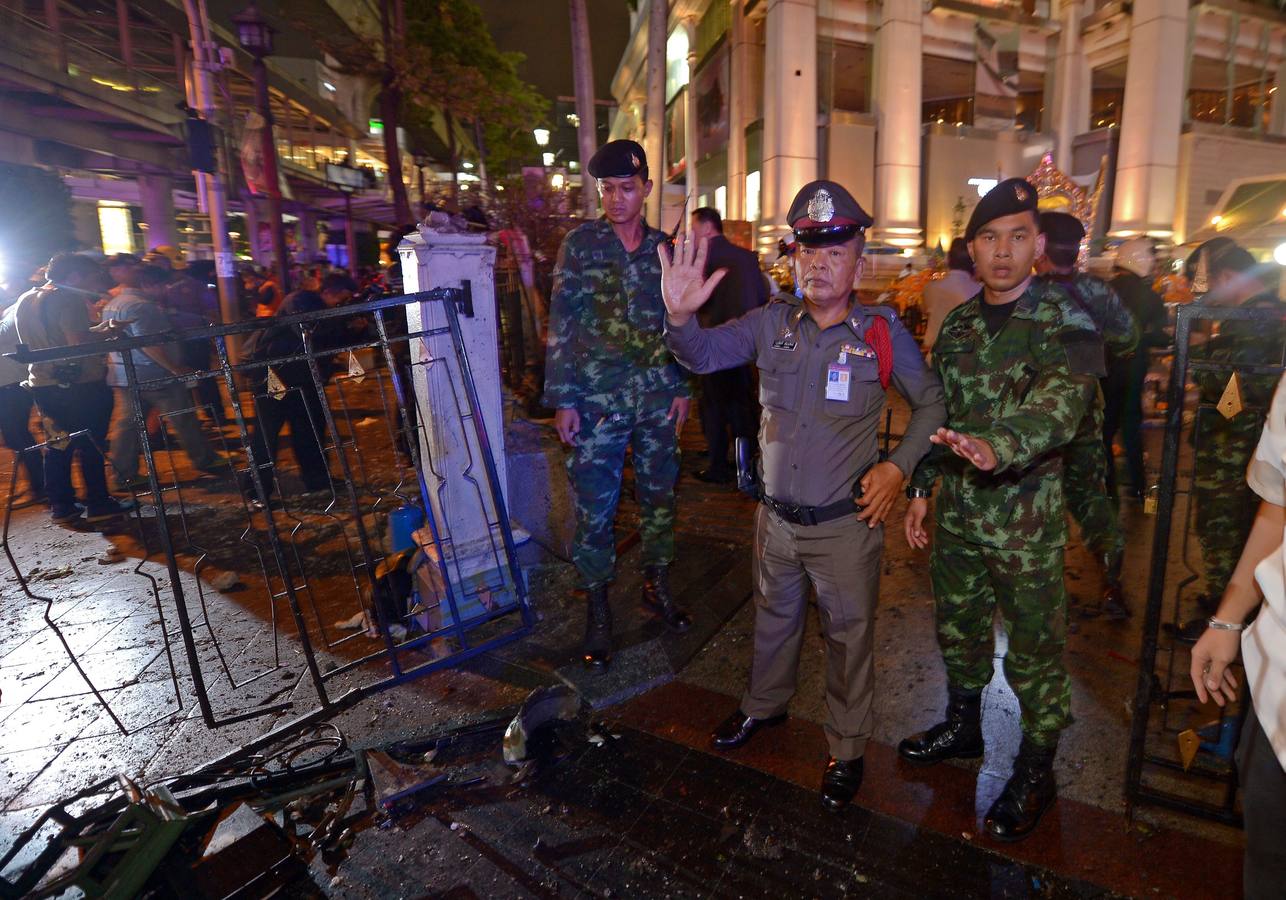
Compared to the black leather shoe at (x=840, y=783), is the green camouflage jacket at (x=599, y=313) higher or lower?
higher

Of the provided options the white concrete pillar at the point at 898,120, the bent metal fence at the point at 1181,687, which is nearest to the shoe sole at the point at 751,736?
the bent metal fence at the point at 1181,687

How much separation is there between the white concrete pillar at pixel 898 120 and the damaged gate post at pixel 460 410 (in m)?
14.9

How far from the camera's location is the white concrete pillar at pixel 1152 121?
677 inches

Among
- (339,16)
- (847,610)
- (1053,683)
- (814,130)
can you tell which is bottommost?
(1053,683)

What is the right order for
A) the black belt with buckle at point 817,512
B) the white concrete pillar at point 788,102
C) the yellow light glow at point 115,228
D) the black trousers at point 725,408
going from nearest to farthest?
the black belt with buckle at point 817,512, the black trousers at point 725,408, the white concrete pillar at point 788,102, the yellow light glow at point 115,228

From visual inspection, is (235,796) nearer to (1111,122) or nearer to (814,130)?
(814,130)

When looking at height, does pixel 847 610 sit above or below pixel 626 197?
below

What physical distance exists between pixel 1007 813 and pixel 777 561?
1.13 metres

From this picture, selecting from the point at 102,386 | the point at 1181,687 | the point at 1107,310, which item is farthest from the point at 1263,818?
the point at 102,386

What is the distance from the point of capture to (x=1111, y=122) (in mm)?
21797

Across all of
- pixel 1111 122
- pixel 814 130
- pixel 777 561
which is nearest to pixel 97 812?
pixel 777 561

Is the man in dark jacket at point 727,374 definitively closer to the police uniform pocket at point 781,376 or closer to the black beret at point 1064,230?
the black beret at point 1064,230

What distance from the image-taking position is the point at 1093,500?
368cm

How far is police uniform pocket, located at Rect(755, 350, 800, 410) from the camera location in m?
2.44
